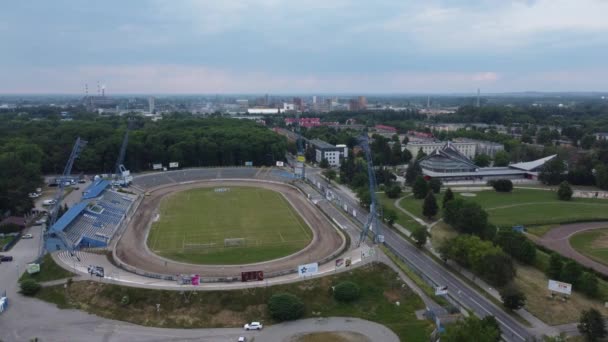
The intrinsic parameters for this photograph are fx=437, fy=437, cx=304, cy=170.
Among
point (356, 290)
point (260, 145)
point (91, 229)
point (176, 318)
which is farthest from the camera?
point (260, 145)

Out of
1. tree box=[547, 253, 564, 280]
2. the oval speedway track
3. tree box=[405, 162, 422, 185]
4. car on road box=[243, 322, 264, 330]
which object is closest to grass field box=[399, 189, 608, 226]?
tree box=[405, 162, 422, 185]

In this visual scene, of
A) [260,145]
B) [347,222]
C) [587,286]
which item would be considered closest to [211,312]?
[347,222]

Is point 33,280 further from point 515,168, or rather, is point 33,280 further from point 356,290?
point 515,168

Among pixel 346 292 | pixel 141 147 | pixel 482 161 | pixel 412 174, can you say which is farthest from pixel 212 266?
pixel 482 161

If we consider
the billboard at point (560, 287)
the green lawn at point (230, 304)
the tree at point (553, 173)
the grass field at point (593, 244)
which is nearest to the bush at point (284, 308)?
the green lawn at point (230, 304)

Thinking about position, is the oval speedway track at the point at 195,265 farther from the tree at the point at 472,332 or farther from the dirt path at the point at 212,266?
the tree at the point at 472,332

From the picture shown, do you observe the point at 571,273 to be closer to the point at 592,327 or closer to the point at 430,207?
the point at 592,327
